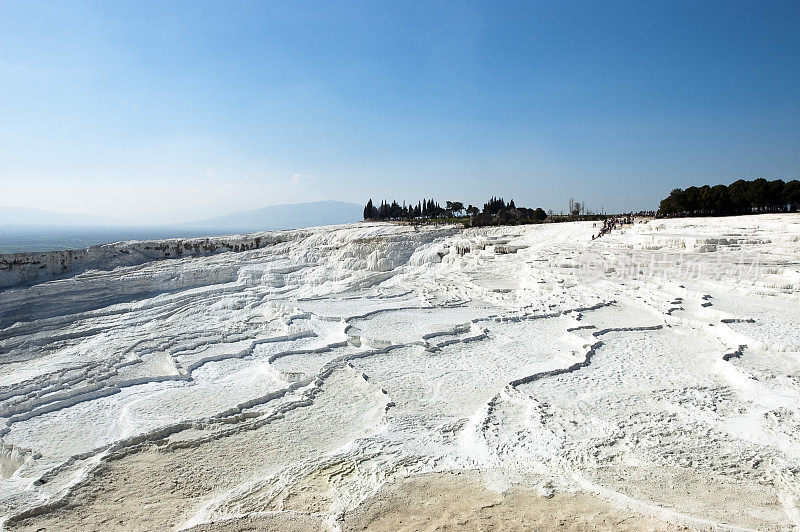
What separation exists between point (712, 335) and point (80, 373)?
11.8 metres

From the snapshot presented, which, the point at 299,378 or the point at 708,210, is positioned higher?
the point at 708,210

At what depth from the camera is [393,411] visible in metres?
6.27

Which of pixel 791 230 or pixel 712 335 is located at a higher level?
pixel 791 230

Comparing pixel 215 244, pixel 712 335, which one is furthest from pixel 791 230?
pixel 215 244

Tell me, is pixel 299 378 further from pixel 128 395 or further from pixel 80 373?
pixel 80 373

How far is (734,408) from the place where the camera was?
5.68m

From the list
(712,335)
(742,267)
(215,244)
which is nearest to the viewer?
(712,335)

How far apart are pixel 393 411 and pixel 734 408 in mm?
4125

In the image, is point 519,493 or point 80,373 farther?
point 80,373

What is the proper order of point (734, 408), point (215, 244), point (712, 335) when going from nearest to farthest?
1. point (734, 408)
2. point (712, 335)
3. point (215, 244)

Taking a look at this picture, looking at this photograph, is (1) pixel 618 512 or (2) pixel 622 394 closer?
(1) pixel 618 512

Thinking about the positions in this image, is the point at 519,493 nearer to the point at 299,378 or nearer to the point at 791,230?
the point at 299,378

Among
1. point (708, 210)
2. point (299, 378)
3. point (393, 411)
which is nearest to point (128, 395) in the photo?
point (299, 378)

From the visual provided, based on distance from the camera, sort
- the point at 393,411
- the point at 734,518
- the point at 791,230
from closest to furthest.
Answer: the point at 734,518
the point at 393,411
the point at 791,230
